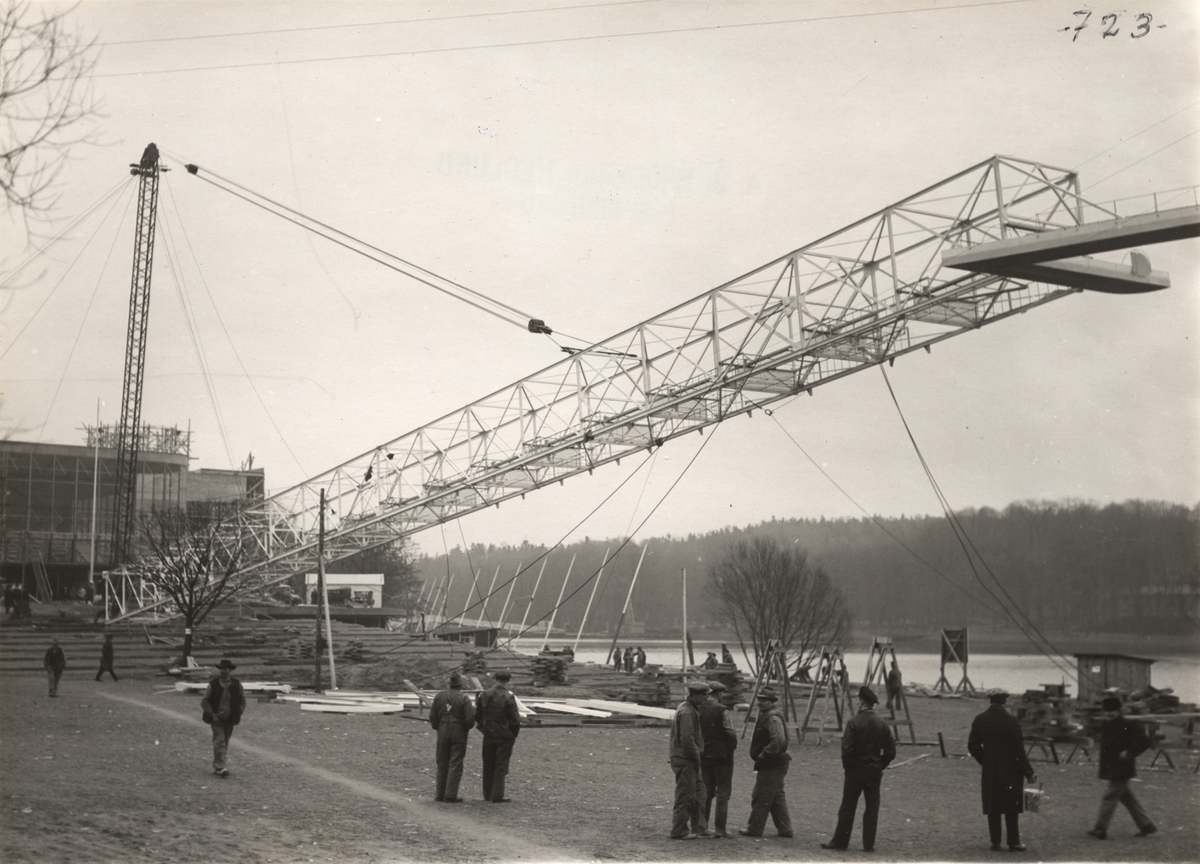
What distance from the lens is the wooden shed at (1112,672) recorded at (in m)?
25.6

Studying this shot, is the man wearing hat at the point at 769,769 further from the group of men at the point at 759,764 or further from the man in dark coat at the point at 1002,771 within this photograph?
the man in dark coat at the point at 1002,771

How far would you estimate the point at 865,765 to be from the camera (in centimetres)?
1152

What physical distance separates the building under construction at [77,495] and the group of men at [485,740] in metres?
41.1

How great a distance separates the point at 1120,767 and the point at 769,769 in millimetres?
3524

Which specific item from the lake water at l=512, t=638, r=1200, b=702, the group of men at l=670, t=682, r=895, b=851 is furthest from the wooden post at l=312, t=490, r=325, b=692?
the group of men at l=670, t=682, r=895, b=851

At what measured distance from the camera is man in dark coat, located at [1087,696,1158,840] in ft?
37.7

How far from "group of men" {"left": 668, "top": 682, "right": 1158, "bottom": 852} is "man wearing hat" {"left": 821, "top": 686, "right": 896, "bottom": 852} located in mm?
10

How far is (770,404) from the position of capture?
25562mm

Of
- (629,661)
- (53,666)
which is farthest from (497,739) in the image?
(629,661)

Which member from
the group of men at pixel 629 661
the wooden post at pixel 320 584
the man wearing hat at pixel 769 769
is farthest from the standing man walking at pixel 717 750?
the group of men at pixel 629 661

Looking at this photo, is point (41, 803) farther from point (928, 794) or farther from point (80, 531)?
point (80, 531)

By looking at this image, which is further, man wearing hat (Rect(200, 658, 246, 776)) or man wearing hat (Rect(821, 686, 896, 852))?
man wearing hat (Rect(200, 658, 246, 776))

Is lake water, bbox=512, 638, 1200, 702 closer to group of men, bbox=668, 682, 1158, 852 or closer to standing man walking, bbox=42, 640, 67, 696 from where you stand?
group of men, bbox=668, 682, 1158, 852

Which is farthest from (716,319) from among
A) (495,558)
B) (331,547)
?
(495,558)
